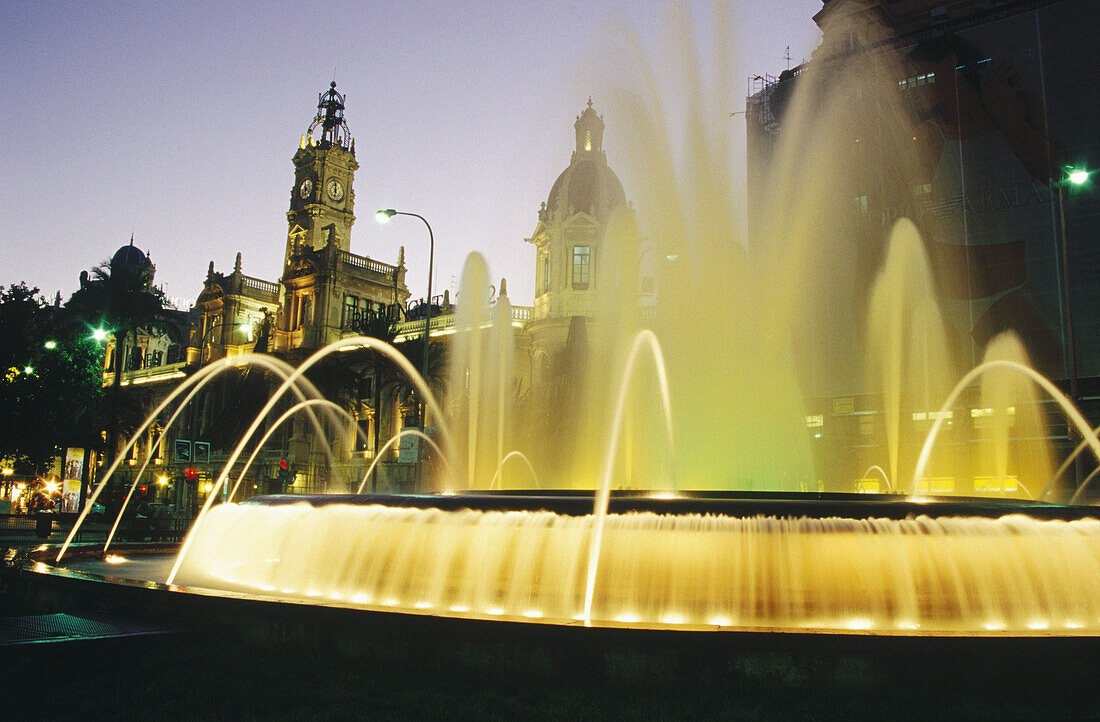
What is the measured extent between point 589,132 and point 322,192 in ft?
88.1

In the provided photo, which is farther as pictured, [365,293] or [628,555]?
[365,293]

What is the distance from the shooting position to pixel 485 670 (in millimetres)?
6879

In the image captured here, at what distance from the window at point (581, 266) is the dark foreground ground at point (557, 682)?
48.8m

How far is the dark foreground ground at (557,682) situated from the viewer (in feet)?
19.7

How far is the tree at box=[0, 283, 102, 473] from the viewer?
34.0 meters

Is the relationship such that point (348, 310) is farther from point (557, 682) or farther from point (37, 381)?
point (557, 682)

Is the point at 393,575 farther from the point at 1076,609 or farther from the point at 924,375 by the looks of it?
the point at 924,375

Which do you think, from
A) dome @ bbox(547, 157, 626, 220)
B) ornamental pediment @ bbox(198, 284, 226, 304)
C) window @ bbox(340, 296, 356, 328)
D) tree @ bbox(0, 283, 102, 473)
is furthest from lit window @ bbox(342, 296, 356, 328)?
tree @ bbox(0, 283, 102, 473)

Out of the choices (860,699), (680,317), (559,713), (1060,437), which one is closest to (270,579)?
(559,713)

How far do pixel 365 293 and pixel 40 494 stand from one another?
28534mm

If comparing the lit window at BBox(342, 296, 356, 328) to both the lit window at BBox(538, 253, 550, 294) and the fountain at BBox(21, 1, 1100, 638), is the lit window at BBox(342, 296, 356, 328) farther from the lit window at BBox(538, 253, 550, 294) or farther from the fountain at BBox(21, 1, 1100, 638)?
the lit window at BBox(538, 253, 550, 294)

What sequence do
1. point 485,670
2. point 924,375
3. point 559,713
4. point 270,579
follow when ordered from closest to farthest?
point 559,713 < point 485,670 < point 270,579 < point 924,375

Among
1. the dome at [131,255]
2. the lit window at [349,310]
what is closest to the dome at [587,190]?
the lit window at [349,310]

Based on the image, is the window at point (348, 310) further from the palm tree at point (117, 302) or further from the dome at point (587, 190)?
the dome at point (587, 190)
